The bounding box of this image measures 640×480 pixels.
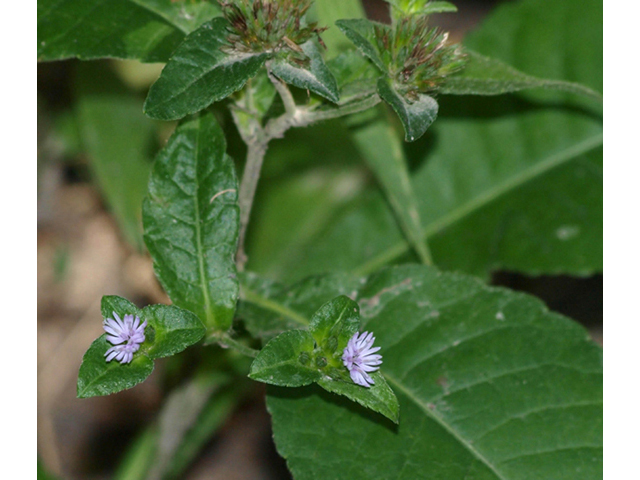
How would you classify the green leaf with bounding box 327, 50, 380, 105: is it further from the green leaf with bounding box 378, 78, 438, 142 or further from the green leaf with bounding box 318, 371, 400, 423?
the green leaf with bounding box 318, 371, 400, 423

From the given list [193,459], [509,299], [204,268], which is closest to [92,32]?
[204,268]

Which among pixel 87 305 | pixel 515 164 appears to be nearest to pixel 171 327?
pixel 515 164

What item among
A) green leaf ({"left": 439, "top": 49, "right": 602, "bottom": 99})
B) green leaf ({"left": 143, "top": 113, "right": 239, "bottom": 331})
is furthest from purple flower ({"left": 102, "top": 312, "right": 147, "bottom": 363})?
green leaf ({"left": 439, "top": 49, "right": 602, "bottom": 99})

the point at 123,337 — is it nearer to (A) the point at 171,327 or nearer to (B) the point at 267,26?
(A) the point at 171,327

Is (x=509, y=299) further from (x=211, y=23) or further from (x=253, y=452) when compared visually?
(x=253, y=452)

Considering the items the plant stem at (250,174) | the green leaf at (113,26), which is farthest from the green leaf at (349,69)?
the green leaf at (113,26)
